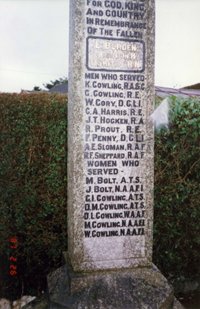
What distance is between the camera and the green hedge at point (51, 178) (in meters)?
4.07

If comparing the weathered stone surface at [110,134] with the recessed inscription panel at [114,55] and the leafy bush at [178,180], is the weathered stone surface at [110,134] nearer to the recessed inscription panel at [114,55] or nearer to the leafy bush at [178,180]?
the recessed inscription panel at [114,55]

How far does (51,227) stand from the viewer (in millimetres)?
4219

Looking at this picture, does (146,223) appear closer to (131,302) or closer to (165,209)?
(131,302)

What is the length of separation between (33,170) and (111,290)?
5.55ft

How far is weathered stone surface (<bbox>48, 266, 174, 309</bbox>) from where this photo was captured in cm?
290

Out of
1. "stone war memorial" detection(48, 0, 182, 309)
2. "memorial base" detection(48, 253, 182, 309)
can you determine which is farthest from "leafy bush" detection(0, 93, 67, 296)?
"memorial base" detection(48, 253, 182, 309)

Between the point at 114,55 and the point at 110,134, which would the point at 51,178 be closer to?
the point at 110,134

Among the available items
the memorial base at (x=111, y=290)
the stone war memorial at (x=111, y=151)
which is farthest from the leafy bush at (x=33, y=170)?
the memorial base at (x=111, y=290)

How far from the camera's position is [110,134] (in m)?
3.20

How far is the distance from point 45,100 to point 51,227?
1.45 meters

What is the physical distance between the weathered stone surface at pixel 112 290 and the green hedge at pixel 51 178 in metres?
1.09
